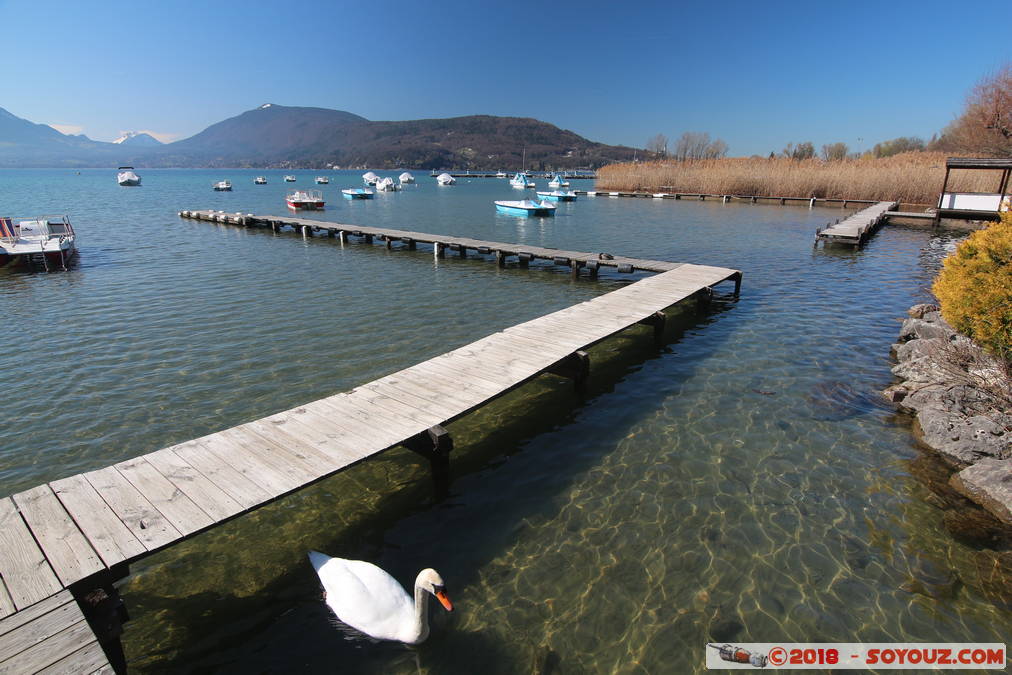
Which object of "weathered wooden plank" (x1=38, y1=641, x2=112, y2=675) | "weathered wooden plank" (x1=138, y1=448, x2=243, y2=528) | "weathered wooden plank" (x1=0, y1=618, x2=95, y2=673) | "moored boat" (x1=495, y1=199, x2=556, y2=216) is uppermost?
"moored boat" (x1=495, y1=199, x2=556, y2=216)

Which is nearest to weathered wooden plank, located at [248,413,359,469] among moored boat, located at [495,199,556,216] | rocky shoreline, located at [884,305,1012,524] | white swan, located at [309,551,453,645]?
white swan, located at [309,551,453,645]

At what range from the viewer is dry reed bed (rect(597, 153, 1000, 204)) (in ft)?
154

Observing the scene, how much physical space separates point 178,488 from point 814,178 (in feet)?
218

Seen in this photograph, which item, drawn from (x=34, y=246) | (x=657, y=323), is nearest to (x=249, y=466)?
(x=657, y=323)

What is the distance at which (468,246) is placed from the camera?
25734 mm

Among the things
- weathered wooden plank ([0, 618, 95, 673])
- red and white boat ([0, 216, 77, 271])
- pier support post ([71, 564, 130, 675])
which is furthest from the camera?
red and white boat ([0, 216, 77, 271])

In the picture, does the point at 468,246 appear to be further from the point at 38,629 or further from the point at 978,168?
the point at 978,168

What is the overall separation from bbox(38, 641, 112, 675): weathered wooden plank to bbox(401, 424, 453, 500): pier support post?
3836 mm

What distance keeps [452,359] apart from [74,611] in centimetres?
672

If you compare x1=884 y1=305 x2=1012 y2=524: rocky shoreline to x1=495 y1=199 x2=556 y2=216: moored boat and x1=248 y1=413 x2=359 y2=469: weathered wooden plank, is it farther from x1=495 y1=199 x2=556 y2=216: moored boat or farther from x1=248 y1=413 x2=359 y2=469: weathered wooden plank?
x1=495 y1=199 x2=556 y2=216: moored boat

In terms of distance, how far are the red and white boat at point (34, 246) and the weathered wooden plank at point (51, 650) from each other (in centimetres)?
2627

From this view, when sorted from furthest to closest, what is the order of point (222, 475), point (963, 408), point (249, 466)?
point (963, 408) → point (249, 466) → point (222, 475)

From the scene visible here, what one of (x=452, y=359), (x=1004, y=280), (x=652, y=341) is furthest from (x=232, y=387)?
(x=1004, y=280)

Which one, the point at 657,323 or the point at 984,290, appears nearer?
the point at 984,290
